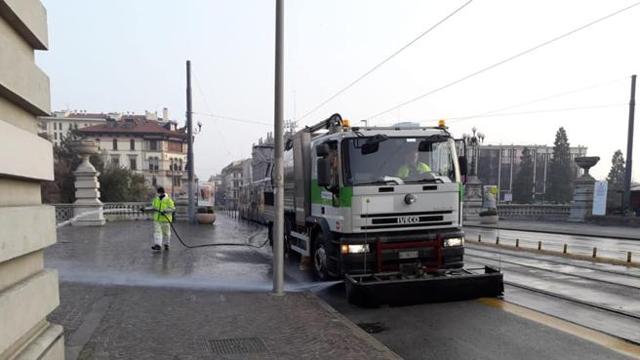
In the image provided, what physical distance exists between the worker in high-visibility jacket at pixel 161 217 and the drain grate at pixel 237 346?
28.6ft

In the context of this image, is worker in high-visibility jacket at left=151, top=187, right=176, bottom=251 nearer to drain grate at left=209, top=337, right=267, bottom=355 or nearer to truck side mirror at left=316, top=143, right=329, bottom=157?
truck side mirror at left=316, top=143, right=329, bottom=157

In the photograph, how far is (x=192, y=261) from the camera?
40.3ft

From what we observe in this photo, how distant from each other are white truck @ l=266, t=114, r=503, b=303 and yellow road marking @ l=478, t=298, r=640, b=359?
358mm

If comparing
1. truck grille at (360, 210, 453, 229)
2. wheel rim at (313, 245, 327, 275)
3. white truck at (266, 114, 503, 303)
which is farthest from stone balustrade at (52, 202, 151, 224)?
truck grille at (360, 210, 453, 229)

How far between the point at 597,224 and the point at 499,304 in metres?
25.8

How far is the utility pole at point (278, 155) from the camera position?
8.23 metres

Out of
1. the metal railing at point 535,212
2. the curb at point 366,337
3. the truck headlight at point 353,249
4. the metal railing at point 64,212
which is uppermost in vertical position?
the truck headlight at point 353,249

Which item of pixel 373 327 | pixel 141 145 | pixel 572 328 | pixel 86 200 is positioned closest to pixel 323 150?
pixel 373 327

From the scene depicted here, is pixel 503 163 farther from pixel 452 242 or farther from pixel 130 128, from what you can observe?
pixel 452 242

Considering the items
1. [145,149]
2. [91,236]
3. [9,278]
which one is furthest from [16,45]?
[145,149]

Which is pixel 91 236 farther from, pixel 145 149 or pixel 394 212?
pixel 145 149

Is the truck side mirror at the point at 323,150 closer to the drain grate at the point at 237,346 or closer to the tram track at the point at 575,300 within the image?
the drain grate at the point at 237,346

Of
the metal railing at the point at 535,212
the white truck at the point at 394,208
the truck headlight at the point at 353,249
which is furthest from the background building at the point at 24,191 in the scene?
the metal railing at the point at 535,212

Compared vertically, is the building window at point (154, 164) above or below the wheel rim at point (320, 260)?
above
